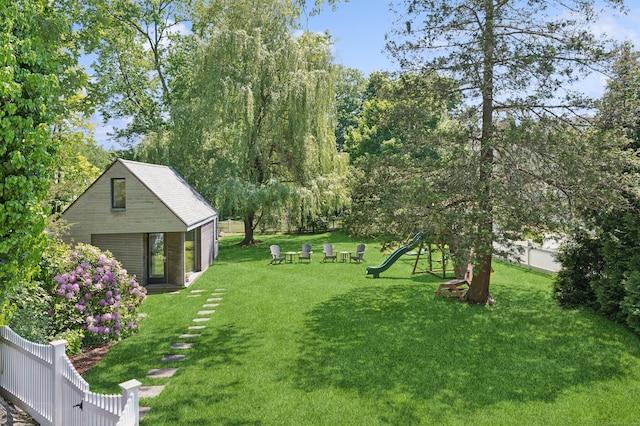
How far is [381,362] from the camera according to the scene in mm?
7535

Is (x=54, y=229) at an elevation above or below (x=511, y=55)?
below

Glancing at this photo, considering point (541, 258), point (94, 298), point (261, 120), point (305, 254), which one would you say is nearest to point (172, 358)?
point (94, 298)

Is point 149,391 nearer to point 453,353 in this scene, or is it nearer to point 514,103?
point 453,353

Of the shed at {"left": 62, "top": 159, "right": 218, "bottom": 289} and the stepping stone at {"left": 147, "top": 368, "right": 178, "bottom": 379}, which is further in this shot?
the shed at {"left": 62, "top": 159, "right": 218, "bottom": 289}

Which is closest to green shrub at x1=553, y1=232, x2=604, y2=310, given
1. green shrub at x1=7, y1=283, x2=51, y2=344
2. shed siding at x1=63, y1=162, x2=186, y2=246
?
shed siding at x1=63, y1=162, x2=186, y2=246

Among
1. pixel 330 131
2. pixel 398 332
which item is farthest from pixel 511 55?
pixel 330 131

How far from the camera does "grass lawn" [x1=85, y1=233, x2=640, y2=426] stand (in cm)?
579

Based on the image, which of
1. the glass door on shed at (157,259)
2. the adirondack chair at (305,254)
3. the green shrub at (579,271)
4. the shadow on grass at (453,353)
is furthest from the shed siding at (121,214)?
the green shrub at (579,271)

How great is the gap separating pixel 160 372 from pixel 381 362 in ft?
12.1

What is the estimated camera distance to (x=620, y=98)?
9039 mm

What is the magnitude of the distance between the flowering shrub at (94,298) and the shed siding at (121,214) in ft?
13.9

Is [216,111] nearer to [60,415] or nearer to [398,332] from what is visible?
[398,332]

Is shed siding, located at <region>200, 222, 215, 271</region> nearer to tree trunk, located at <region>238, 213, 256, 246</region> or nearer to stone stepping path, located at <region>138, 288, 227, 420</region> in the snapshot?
stone stepping path, located at <region>138, 288, 227, 420</region>

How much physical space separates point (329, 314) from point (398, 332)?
2076 millimetres
